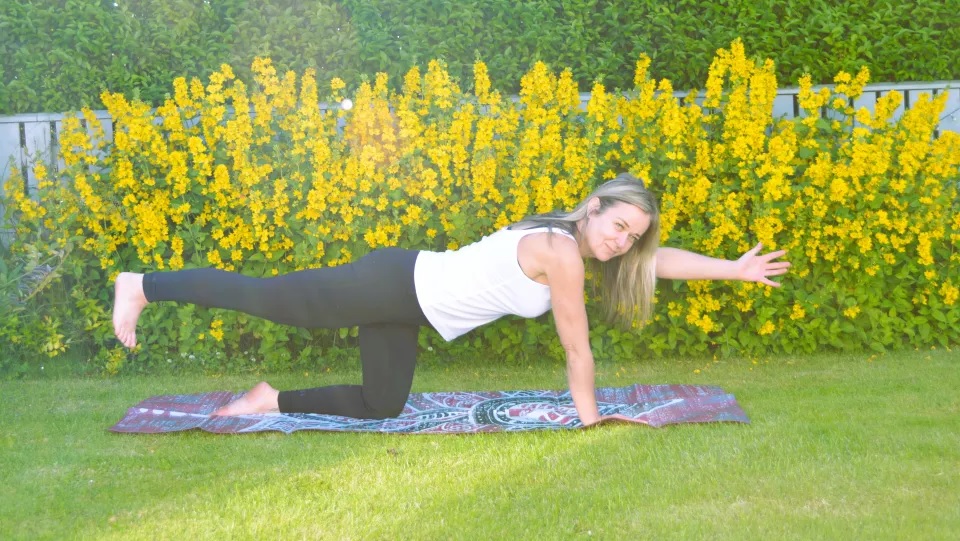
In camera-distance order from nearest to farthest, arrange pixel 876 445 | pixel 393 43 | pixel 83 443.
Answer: pixel 876 445 < pixel 83 443 < pixel 393 43

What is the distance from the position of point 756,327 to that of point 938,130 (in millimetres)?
1746

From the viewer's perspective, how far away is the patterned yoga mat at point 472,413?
4312 mm

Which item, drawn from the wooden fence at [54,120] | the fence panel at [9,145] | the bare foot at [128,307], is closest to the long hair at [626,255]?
the bare foot at [128,307]

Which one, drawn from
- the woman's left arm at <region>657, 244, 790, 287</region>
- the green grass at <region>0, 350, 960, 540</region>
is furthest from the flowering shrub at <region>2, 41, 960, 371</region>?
the woman's left arm at <region>657, 244, 790, 287</region>

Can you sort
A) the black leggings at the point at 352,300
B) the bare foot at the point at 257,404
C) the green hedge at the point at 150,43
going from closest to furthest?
1. the black leggings at the point at 352,300
2. the bare foot at the point at 257,404
3. the green hedge at the point at 150,43

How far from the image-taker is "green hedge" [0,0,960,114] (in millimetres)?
5977

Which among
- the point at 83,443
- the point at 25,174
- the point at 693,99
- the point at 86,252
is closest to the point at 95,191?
the point at 86,252

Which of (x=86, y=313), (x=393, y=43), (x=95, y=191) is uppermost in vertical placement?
(x=393, y=43)

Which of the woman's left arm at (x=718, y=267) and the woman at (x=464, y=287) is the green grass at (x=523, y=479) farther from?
the woman's left arm at (x=718, y=267)

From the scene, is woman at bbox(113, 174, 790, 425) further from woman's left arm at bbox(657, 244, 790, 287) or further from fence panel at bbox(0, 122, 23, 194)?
fence panel at bbox(0, 122, 23, 194)

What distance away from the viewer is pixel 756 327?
5547 mm

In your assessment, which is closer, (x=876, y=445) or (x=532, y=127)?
(x=876, y=445)

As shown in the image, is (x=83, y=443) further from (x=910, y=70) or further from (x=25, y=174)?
(x=910, y=70)

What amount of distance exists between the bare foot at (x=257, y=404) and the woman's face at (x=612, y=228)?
4.99 ft
